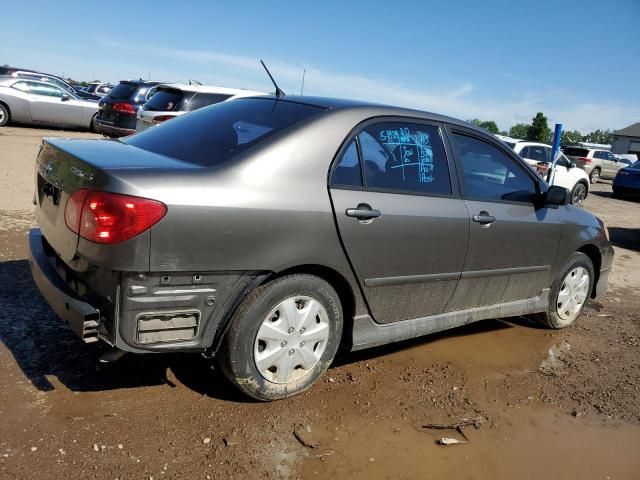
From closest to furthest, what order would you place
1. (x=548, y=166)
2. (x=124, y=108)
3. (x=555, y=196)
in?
(x=555, y=196)
(x=124, y=108)
(x=548, y=166)

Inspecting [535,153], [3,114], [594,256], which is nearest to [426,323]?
[594,256]

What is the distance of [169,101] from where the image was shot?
10.8m

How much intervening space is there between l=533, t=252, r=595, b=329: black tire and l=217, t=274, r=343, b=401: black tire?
241cm

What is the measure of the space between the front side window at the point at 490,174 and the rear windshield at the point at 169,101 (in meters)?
7.81

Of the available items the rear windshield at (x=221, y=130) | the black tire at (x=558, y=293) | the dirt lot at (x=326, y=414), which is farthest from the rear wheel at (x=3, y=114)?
the black tire at (x=558, y=293)

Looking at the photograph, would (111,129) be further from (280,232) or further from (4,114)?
(280,232)

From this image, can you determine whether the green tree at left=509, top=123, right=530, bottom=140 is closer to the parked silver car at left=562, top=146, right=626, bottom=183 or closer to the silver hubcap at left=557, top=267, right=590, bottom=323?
the parked silver car at left=562, top=146, right=626, bottom=183

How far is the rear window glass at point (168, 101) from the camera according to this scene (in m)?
10.7

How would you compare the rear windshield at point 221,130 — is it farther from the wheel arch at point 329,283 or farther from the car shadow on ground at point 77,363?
the car shadow on ground at point 77,363

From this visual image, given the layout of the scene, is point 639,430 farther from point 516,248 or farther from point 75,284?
point 75,284

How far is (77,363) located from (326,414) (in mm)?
1483

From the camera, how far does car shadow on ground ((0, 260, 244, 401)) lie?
3186 millimetres

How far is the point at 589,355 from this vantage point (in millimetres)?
4605

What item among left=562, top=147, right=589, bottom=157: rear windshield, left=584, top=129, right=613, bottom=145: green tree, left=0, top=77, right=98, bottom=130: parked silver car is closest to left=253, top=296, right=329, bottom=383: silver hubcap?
left=0, top=77, right=98, bottom=130: parked silver car
